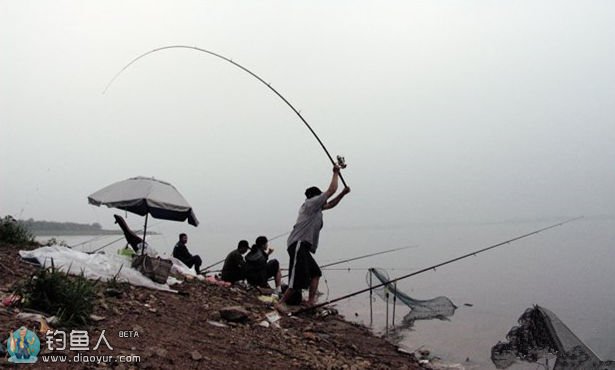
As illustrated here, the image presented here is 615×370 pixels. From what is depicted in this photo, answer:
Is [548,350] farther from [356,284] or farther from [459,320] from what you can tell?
[356,284]

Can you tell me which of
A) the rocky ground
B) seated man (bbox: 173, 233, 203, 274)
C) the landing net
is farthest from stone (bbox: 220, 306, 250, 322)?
seated man (bbox: 173, 233, 203, 274)

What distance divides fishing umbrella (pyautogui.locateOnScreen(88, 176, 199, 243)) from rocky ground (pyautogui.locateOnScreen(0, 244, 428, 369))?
1.35 m

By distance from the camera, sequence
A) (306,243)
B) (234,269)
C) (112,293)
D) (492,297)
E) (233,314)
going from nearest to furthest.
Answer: (112,293) → (233,314) → (306,243) → (234,269) → (492,297)

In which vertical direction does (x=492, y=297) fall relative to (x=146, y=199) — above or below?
below

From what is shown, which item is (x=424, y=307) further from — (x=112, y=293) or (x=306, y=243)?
(x=112, y=293)

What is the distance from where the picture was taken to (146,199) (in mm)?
7270

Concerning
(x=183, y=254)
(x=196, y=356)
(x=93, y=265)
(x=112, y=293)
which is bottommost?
(x=196, y=356)

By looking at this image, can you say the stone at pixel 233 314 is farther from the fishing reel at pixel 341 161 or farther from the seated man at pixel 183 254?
the seated man at pixel 183 254

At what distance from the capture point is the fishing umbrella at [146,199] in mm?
7316

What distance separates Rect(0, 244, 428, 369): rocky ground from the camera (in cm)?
346

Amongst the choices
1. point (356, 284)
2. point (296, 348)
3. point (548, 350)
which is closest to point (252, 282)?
point (296, 348)

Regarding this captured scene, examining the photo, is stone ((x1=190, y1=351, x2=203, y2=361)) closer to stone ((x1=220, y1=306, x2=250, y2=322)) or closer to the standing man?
stone ((x1=220, y1=306, x2=250, y2=322))

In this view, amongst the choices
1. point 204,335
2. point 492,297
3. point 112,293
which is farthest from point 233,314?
point 492,297

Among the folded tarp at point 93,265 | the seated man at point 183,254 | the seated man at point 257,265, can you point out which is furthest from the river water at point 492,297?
the folded tarp at point 93,265
